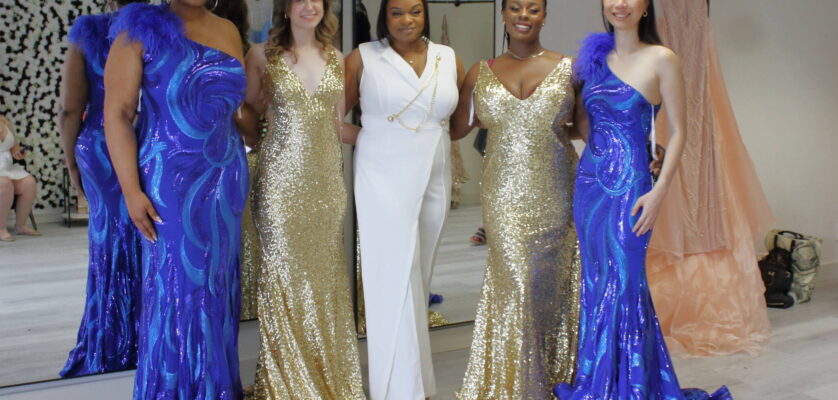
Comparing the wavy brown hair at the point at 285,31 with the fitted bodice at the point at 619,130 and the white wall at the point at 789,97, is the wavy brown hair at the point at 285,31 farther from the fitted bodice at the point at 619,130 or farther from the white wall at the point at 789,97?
the white wall at the point at 789,97

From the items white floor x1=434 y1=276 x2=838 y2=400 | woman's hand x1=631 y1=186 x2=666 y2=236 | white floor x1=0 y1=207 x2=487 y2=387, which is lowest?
white floor x1=434 y1=276 x2=838 y2=400

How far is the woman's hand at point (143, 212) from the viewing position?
2561mm

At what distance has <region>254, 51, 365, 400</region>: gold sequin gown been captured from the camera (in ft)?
9.46

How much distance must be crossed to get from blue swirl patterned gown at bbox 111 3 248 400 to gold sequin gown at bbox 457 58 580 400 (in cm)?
91

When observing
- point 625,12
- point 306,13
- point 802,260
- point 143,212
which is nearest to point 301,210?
point 143,212

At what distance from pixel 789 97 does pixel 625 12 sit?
10.2ft

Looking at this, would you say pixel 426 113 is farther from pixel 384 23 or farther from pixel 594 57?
pixel 594 57

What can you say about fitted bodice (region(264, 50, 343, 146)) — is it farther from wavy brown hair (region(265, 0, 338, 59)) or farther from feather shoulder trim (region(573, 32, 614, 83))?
feather shoulder trim (region(573, 32, 614, 83))

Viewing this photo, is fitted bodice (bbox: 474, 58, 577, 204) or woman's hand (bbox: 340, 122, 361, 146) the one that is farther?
woman's hand (bbox: 340, 122, 361, 146)

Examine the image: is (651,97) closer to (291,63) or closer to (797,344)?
(291,63)

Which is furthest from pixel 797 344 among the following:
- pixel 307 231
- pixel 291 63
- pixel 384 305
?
pixel 291 63

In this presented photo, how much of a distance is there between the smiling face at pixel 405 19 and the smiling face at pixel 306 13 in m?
0.26

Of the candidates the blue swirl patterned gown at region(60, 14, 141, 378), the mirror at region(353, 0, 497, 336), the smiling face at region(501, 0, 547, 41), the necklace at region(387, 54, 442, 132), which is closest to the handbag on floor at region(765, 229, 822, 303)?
the mirror at region(353, 0, 497, 336)

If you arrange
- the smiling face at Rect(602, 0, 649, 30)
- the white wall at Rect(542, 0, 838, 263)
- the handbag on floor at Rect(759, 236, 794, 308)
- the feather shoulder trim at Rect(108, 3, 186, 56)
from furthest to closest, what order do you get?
1. the white wall at Rect(542, 0, 838, 263)
2. the handbag on floor at Rect(759, 236, 794, 308)
3. the smiling face at Rect(602, 0, 649, 30)
4. the feather shoulder trim at Rect(108, 3, 186, 56)
